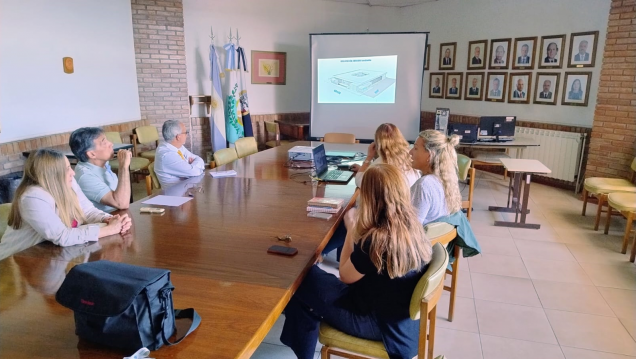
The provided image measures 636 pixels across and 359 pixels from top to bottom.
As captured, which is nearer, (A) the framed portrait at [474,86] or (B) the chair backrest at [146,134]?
(B) the chair backrest at [146,134]

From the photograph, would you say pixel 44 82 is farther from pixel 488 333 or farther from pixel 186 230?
pixel 488 333

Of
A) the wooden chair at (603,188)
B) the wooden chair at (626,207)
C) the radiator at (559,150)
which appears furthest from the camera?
the radiator at (559,150)

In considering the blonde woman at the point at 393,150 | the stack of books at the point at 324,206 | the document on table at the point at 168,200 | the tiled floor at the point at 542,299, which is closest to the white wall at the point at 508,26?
the tiled floor at the point at 542,299

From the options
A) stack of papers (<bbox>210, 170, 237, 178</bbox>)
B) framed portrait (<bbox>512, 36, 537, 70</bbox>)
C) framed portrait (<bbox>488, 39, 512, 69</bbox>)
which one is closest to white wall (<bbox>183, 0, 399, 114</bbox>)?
framed portrait (<bbox>488, 39, 512, 69</bbox>)

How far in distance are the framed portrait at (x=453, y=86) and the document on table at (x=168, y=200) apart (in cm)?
565

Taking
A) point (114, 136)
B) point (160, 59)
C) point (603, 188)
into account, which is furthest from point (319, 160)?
point (160, 59)

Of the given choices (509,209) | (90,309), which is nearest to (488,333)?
(90,309)

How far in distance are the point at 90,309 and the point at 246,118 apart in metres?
5.93

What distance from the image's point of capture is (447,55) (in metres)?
7.08

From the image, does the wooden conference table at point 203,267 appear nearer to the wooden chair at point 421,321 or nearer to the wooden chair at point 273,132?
the wooden chair at point 421,321

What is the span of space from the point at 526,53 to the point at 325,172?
4.41m

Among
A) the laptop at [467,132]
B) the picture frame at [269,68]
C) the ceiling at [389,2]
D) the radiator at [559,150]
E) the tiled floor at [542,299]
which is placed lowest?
the tiled floor at [542,299]

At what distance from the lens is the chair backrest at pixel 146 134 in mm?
5688

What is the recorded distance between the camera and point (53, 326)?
1215 millimetres
